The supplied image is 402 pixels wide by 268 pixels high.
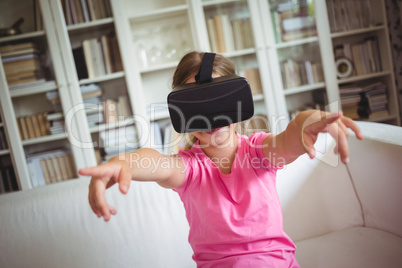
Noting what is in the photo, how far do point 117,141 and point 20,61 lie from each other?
0.84 metres

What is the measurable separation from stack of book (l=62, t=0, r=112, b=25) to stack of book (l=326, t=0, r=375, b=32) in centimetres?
162

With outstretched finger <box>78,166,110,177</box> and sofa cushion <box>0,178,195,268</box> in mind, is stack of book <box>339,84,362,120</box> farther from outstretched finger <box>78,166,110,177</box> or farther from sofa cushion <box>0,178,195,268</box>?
outstretched finger <box>78,166,110,177</box>

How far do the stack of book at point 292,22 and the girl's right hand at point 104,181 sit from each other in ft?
6.95

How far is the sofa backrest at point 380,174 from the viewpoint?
1067mm

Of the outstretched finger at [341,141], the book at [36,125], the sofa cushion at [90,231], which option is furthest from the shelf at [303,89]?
the outstretched finger at [341,141]

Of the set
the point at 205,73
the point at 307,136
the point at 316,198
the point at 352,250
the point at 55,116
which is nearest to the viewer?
the point at 307,136

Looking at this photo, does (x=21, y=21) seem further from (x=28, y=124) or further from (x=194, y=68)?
(x=194, y=68)

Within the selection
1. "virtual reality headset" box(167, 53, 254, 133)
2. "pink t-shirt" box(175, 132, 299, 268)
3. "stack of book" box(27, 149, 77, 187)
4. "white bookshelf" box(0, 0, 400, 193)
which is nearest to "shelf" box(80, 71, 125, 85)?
"white bookshelf" box(0, 0, 400, 193)

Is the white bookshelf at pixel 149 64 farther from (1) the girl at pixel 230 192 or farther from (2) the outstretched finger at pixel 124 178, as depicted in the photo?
(2) the outstretched finger at pixel 124 178

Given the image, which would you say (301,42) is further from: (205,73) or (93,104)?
(205,73)

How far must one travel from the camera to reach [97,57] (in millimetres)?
2301

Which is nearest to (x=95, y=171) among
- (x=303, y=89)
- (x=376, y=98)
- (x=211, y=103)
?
(x=211, y=103)

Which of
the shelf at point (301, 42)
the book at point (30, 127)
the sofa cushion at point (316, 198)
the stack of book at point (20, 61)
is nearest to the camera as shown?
the sofa cushion at point (316, 198)

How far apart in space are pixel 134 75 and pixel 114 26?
1.19 feet
